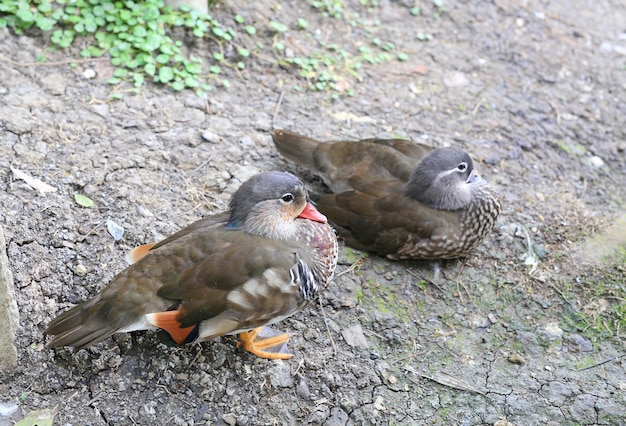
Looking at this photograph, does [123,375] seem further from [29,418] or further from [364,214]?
[364,214]

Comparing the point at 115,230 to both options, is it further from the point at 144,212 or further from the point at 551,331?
the point at 551,331

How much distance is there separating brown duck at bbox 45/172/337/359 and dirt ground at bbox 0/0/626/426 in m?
0.21

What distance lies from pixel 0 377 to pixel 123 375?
1.57 ft

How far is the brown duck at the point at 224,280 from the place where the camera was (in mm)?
2758

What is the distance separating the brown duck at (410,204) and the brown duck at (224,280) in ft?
2.04

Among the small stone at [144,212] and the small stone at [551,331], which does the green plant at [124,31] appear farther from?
the small stone at [551,331]

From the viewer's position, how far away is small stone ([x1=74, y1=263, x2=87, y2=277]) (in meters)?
3.13

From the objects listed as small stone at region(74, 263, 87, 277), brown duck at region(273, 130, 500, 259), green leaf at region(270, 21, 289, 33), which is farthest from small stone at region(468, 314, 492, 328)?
green leaf at region(270, 21, 289, 33)

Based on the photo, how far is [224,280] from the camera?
111 inches

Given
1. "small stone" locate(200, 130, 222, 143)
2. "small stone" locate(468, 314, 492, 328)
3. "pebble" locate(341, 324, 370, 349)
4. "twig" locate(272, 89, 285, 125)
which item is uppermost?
"twig" locate(272, 89, 285, 125)

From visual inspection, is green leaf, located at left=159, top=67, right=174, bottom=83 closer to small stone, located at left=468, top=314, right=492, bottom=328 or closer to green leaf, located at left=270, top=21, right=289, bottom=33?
green leaf, located at left=270, top=21, right=289, bottom=33

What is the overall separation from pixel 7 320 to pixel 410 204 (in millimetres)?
2071

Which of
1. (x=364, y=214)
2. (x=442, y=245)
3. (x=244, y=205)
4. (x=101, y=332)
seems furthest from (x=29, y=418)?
(x=442, y=245)

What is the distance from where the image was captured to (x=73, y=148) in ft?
12.4
